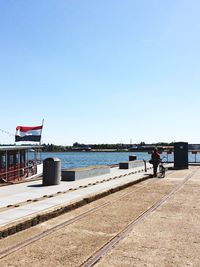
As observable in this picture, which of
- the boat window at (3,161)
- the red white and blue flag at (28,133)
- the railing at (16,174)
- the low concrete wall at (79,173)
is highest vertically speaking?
the red white and blue flag at (28,133)

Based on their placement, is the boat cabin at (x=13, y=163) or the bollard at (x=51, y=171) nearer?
the bollard at (x=51, y=171)

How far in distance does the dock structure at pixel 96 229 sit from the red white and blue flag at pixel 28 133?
1844 centimetres

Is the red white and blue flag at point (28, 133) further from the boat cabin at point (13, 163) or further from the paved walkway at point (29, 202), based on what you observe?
the paved walkway at point (29, 202)

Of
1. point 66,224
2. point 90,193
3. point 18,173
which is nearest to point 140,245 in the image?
point 66,224

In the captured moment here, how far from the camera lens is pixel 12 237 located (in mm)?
7582

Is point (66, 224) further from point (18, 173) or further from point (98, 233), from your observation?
point (18, 173)

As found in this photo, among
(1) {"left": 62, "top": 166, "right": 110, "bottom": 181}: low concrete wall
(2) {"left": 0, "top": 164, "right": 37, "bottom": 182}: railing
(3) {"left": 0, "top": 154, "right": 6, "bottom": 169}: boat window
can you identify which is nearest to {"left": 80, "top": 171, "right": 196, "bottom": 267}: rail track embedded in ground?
(1) {"left": 62, "top": 166, "right": 110, "bottom": 181}: low concrete wall

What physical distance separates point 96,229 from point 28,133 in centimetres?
2500

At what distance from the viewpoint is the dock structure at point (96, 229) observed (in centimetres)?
627

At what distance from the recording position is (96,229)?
850 centimetres

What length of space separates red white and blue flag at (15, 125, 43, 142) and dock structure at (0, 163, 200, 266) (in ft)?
60.5

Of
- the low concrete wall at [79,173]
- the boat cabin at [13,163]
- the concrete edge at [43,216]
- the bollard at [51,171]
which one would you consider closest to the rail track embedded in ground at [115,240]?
the concrete edge at [43,216]

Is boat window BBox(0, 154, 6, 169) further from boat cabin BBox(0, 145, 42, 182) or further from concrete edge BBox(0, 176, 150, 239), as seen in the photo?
concrete edge BBox(0, 176, 150, 239)

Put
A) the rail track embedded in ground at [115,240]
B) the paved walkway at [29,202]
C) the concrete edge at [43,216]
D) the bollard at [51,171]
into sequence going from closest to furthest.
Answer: the rail track embedded in ground at [115,240]
the concrete edge at [43,216]
the paved walkway at [29,202]
the bollard at [51,171]
